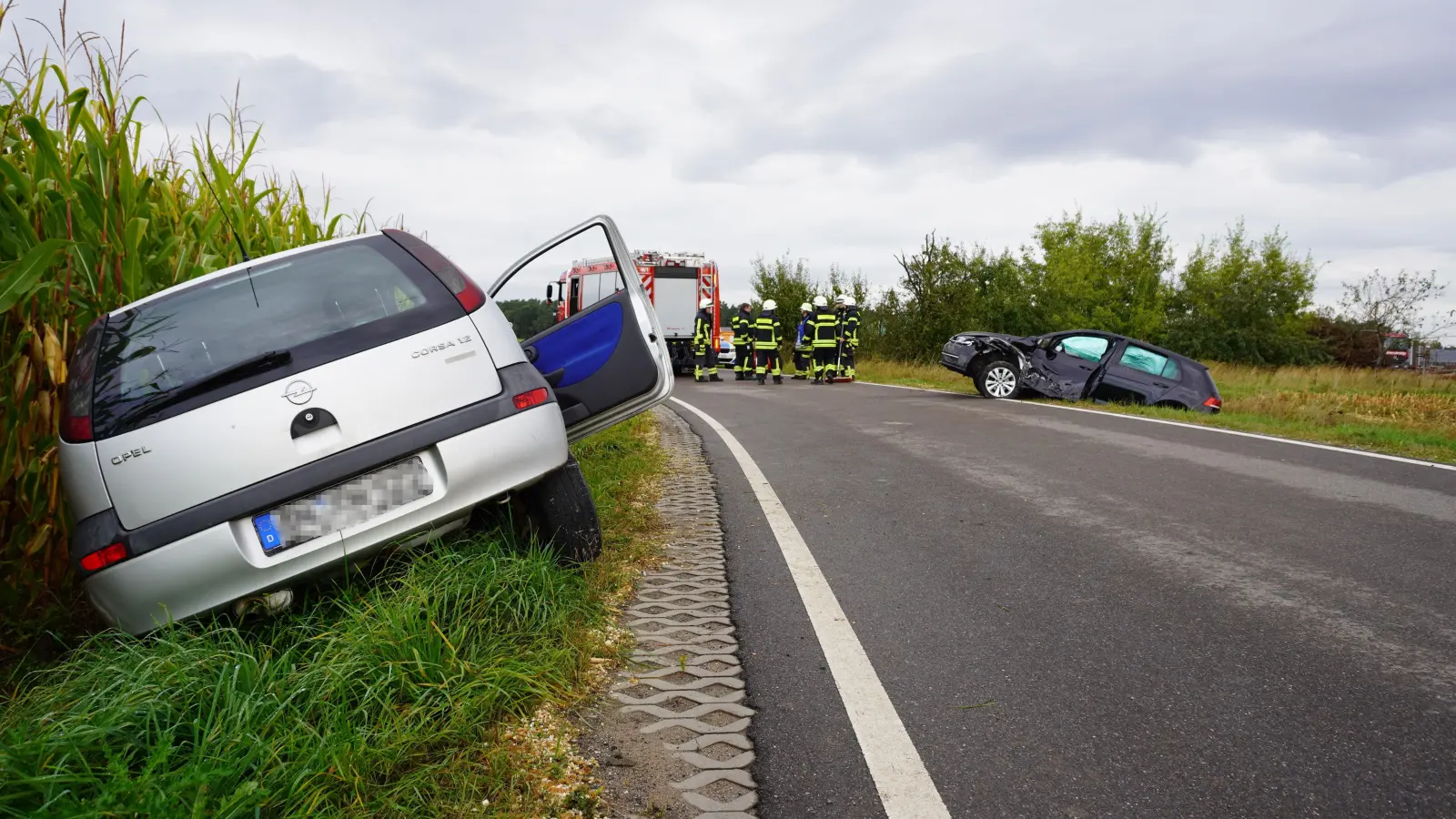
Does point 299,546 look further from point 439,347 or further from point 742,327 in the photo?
point 742,327

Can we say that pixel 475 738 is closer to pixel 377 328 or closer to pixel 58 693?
pixel 58 693

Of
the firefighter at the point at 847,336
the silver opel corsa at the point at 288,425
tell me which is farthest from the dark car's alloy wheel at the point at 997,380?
the silver opel corsa at the point at 288,425

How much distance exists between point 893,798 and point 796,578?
2221mm

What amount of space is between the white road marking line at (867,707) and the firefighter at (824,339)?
52.9ft

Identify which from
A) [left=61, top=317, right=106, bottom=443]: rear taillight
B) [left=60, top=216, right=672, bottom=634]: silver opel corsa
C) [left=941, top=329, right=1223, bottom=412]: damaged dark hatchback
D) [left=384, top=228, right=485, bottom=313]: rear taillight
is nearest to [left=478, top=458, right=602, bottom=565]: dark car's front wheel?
[left=60, top=216, right=672, bottom=634]: silver opel corsa

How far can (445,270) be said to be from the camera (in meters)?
4.18

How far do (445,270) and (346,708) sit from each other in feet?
6.30

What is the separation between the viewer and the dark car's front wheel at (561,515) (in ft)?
14.4

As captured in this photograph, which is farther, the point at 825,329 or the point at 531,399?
the point at 825,329

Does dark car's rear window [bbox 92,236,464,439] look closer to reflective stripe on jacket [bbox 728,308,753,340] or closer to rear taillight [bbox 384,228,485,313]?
rear taillight [bbox 384,228,485,313]

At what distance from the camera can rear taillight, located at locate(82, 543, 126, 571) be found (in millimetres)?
3309

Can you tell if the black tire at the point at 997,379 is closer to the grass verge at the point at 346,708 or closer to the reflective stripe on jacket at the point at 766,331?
the reflective stripe on jacket at the point at 766,331

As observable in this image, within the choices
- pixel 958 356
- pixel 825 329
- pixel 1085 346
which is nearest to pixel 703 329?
pixel 825 329

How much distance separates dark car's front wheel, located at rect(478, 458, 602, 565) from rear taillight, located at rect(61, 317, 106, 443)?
5.08ft
